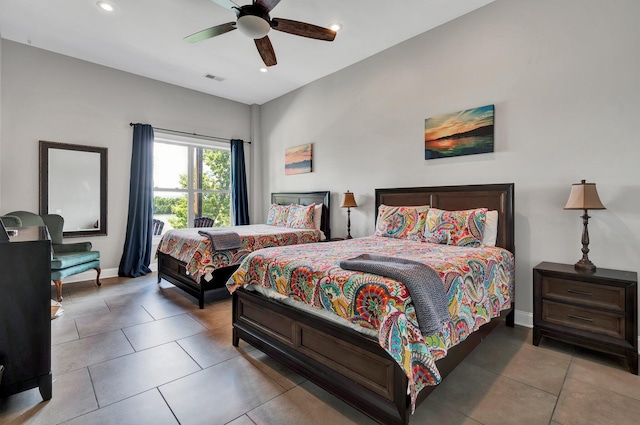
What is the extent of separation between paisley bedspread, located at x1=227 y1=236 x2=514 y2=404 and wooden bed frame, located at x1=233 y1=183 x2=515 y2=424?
0.10 metres

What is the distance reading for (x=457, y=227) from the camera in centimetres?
302

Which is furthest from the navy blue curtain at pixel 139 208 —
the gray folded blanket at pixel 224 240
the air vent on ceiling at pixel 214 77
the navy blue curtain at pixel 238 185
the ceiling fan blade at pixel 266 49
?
the ceiling fan blade at pixel 266 49

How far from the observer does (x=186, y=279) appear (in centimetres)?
375

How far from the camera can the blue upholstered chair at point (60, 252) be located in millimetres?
3602

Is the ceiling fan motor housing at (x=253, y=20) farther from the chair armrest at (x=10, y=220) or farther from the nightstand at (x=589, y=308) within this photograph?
the chair armrest at (x=10, y=220)

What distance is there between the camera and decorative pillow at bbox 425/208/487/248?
2926mm

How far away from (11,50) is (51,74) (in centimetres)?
44

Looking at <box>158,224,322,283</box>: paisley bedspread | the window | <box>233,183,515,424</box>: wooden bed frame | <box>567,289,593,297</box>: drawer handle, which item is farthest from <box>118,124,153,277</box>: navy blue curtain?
<box>567,289,593,297</box>: drawer handle

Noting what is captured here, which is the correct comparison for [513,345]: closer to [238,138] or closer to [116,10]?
[116,10]

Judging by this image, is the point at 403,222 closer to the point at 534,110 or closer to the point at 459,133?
the point at 459,133

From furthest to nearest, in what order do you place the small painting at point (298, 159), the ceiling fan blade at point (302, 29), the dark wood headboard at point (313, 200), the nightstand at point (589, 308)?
1. the small painting at point (298, 159)
2. the dark wood headboard at point (313, 200)
3. the ceiling fan blade at point (302, 29)
4. the nightstand at point (589, 308)

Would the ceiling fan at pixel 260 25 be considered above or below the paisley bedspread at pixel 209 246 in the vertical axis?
above

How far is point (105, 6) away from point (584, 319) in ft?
17.4

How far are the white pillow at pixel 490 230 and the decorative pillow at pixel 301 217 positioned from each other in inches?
98.0
